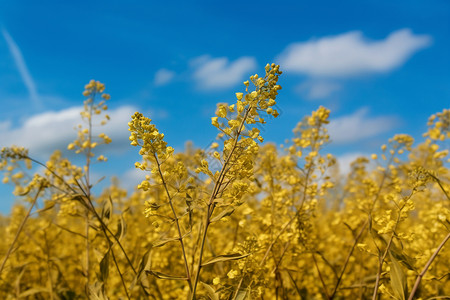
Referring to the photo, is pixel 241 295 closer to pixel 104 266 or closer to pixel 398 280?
pixel 398 280

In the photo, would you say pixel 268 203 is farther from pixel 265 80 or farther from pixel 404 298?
pixel 265 80

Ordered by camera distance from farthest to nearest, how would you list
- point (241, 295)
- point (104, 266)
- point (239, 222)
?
point (239, 222) → point (104, 266) → point (241, 295)

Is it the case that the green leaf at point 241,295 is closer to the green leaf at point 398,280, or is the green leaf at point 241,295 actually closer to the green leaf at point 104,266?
the green leaf at point 398,280

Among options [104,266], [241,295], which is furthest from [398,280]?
[104,266]

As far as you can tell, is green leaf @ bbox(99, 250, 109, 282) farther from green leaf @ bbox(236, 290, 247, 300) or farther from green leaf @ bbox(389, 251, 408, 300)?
green leaf @ bbox(389, 251, 408, 300)

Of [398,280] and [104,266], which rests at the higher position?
[104,266]

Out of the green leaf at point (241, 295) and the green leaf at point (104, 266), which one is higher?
the green leaf at point (104, 266)

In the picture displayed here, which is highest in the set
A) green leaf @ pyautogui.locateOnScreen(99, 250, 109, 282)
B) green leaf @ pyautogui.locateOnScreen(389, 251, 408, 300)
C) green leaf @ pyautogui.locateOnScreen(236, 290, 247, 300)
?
green leaf @ pyautogui.locateOnScreen(99, 250, 109, 282)

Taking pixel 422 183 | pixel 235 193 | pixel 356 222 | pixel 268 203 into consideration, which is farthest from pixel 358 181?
pixel 235 193

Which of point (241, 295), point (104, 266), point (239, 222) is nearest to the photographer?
point (241, 295)

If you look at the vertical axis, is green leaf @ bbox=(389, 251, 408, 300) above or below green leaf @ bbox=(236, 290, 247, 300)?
below

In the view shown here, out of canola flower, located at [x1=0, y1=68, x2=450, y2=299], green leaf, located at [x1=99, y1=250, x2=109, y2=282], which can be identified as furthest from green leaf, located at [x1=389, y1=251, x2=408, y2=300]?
green leaf, located at [x1=99, y1=250, x2=109, y2=282]

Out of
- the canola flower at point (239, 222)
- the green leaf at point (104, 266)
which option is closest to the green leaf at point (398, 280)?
the canola flower at point (239, 222)

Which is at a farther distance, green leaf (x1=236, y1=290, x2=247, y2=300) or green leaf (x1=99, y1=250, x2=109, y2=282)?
green leaf (x1=99, y1=250, x2=109, y2=282)
